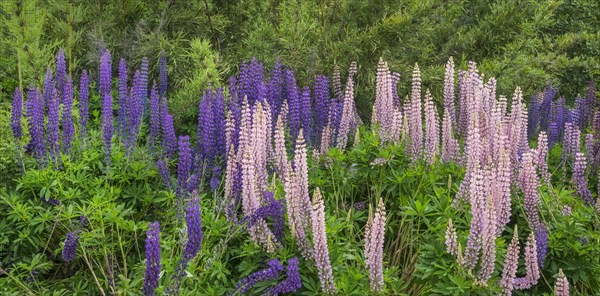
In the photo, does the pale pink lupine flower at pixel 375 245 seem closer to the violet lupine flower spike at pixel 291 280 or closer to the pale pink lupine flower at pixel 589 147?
the violet lupine flower spike at pixel 291 280

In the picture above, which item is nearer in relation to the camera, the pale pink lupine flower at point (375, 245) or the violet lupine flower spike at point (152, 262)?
the violet lupine flower spike at point (152, 262)

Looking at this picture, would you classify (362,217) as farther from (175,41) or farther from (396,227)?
(175,41)

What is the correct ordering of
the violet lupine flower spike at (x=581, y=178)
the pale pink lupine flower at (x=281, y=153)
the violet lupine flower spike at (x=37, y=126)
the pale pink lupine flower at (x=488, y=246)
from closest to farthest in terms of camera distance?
the pale pink lupine flower at (x=488, y=246), the pale pink lupine flower at (x=281, y=153), the violet lupine flower spike at (x=37, y=126), the violet lupine flower spike at (x=581, y=178)

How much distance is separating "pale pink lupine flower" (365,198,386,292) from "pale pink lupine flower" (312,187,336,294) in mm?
208

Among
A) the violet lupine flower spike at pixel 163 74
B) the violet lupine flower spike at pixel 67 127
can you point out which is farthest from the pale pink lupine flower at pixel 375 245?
the violet lupine flower spike at pixel 163 74

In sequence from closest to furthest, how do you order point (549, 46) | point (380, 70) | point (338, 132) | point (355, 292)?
point (355, 292) → point (380, 70) → point (338, 132) → point (549, 46)

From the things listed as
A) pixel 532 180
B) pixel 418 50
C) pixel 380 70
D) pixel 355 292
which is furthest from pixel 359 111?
pixel 355 292

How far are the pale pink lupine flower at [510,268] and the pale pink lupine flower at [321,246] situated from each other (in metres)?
0.93

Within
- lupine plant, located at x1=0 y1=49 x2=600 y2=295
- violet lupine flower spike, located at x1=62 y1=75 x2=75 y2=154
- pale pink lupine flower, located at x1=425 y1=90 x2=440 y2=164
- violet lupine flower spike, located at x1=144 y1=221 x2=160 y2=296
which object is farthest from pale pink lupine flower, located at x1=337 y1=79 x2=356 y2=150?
violet lupine flower spike, located at x1=144 y1=221 x2=160 y2=296

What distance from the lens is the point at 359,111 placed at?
722cm

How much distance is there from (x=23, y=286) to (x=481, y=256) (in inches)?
98.3

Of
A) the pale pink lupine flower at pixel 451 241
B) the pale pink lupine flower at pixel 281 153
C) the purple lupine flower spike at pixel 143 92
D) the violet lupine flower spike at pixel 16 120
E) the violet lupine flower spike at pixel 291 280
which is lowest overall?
the violet lupine flower spike at pixel 291 280

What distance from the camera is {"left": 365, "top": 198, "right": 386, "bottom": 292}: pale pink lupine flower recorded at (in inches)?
138

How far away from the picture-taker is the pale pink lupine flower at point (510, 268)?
3719mm
